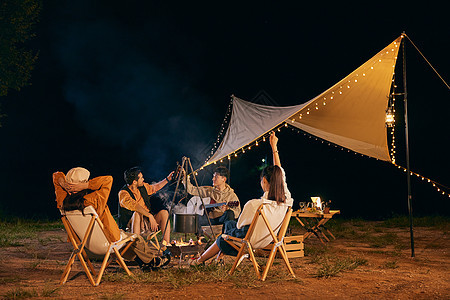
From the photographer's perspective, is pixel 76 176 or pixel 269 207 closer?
pixel 76 176

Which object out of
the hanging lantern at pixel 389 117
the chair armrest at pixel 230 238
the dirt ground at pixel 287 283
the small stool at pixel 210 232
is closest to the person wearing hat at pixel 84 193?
the dirt ground at pixel 287 283

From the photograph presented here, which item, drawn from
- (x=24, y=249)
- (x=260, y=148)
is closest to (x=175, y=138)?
(x=260, y=148)

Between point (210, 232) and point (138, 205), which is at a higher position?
point (138, 205)

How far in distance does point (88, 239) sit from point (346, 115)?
11.9ft

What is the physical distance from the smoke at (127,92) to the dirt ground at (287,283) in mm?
9379

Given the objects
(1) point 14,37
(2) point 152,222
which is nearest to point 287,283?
(2) point 152,222

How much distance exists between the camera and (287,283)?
3.47 m

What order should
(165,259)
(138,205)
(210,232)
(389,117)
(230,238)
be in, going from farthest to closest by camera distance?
(389,117) < (210,232) < (138,205) < (165,259) < (230,238)

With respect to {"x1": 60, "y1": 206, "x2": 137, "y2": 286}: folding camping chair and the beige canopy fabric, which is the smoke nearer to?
the beige canopy fabric

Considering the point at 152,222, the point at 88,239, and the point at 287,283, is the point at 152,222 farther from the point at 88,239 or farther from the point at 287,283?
the point at 287,283

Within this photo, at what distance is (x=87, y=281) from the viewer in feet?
11.7

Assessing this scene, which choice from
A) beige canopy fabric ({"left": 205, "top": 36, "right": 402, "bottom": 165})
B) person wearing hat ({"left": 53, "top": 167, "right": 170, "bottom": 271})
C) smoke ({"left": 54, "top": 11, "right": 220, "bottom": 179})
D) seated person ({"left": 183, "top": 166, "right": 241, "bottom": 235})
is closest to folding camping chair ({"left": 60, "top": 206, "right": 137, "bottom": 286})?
person wearing hat ({"left": 53, "top": 167, "right": 170, "bottom": 271})

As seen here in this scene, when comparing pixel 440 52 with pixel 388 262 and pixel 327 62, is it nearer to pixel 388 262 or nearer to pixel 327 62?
pixel 327 62

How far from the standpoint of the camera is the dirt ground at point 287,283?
10.2ft
